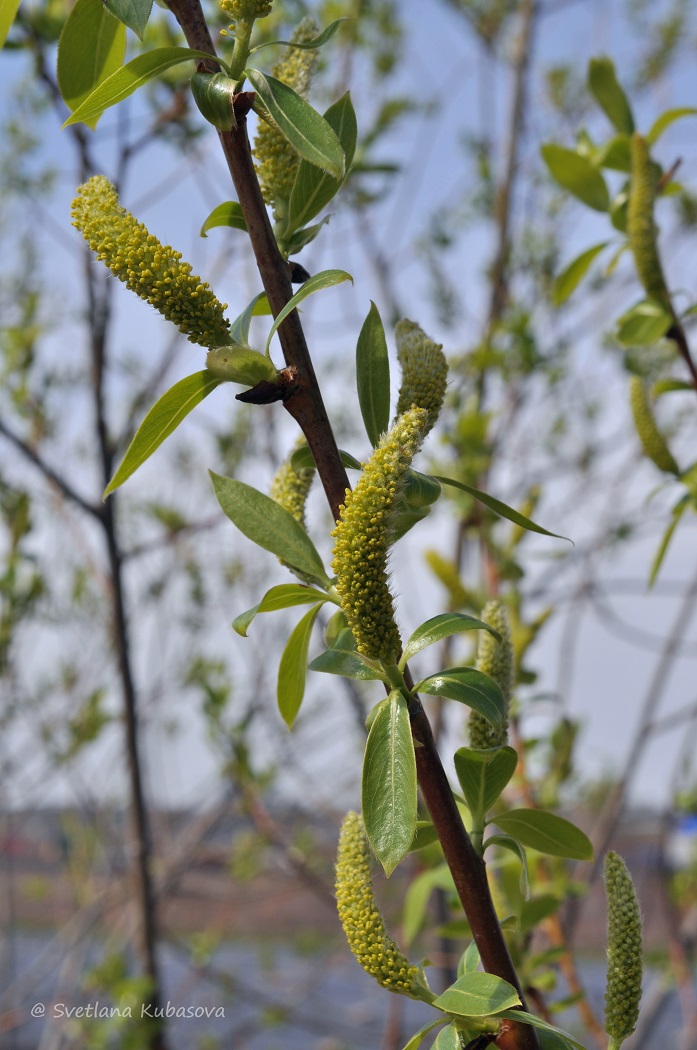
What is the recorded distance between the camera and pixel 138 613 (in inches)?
Result: 138

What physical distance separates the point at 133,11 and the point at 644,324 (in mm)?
713

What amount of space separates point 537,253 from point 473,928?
271 centimetres

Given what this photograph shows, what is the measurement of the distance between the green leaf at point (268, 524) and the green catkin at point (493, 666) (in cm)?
14

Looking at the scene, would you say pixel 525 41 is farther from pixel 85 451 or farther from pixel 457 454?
pixel 85 451

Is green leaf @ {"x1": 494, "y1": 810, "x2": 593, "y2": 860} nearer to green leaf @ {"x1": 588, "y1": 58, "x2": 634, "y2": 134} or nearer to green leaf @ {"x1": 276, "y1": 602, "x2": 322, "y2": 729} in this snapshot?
green leaf @ {"x1": 276, "y1": 602, "x2": 322, "y2": 729}

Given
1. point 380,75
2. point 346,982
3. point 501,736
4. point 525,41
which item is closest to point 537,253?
point 525,41

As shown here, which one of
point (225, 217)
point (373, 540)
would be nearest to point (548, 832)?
point (373, 540)

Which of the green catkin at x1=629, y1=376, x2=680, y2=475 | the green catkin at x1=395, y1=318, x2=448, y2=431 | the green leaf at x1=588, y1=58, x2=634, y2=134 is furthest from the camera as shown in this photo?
the green leaf at x1=588, y1=58, x2=634, y2=134

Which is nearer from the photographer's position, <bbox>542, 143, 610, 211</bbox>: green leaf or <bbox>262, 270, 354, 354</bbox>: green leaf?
<bbox>262, 270, 354, 354</bbox>: green leaf

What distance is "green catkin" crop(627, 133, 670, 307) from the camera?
3.29 ft

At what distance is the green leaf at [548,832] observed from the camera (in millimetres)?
623

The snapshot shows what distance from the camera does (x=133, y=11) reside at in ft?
1.86

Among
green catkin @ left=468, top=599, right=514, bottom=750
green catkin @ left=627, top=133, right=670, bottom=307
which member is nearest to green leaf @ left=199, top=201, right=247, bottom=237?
green catkin @ left=468, top=599, right=514, bottom=750

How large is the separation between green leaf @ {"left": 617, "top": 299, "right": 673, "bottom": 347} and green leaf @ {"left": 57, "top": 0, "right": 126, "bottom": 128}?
2.15 ft
